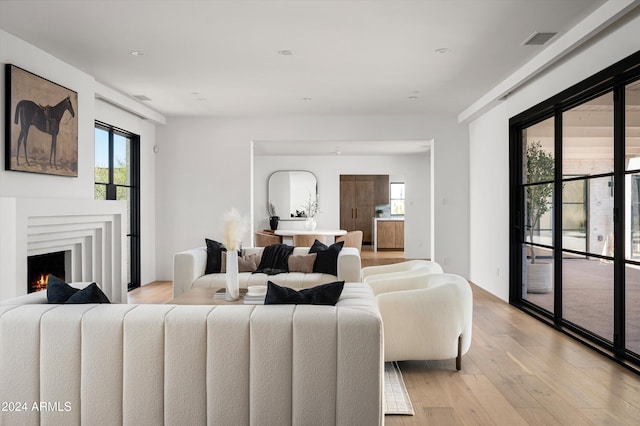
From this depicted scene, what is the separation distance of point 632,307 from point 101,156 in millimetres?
6095

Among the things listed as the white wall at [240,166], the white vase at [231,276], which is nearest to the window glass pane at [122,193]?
the white wall at [240,166]

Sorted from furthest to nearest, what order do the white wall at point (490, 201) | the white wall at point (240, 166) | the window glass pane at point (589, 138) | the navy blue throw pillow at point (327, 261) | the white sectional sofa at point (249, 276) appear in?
the white wall at point (240, 166) → the white wall at point (490, 201) → the navy blue throw pillow at point (327, 261) → the white sectional sofa at point (249, 276) → the window glass pane at point (589, 138)

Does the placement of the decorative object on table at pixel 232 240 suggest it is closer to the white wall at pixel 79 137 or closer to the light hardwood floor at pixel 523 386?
the light hardwood floor at pixel 523 386

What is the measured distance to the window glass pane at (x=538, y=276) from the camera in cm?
514

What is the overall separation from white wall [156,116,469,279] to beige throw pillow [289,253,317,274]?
2536 millimetres

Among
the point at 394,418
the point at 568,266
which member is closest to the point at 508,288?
the point at 568,266

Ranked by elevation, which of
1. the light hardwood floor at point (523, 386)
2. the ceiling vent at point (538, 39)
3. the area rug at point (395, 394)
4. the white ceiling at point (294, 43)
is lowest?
the light hardwood floor at point (523, 386)

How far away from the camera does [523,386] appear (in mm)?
3295

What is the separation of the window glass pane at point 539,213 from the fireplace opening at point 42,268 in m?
4.80

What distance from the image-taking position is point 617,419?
109 inches

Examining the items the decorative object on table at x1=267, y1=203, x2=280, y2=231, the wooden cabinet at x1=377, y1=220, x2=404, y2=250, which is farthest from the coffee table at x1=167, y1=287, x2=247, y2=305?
the wooden cabinet at x1=377, y1=220, x2=404, y2=250

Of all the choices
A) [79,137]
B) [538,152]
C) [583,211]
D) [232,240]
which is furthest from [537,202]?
[79,137]

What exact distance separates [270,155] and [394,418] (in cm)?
967

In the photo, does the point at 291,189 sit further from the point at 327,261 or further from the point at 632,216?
the point at 632,216
